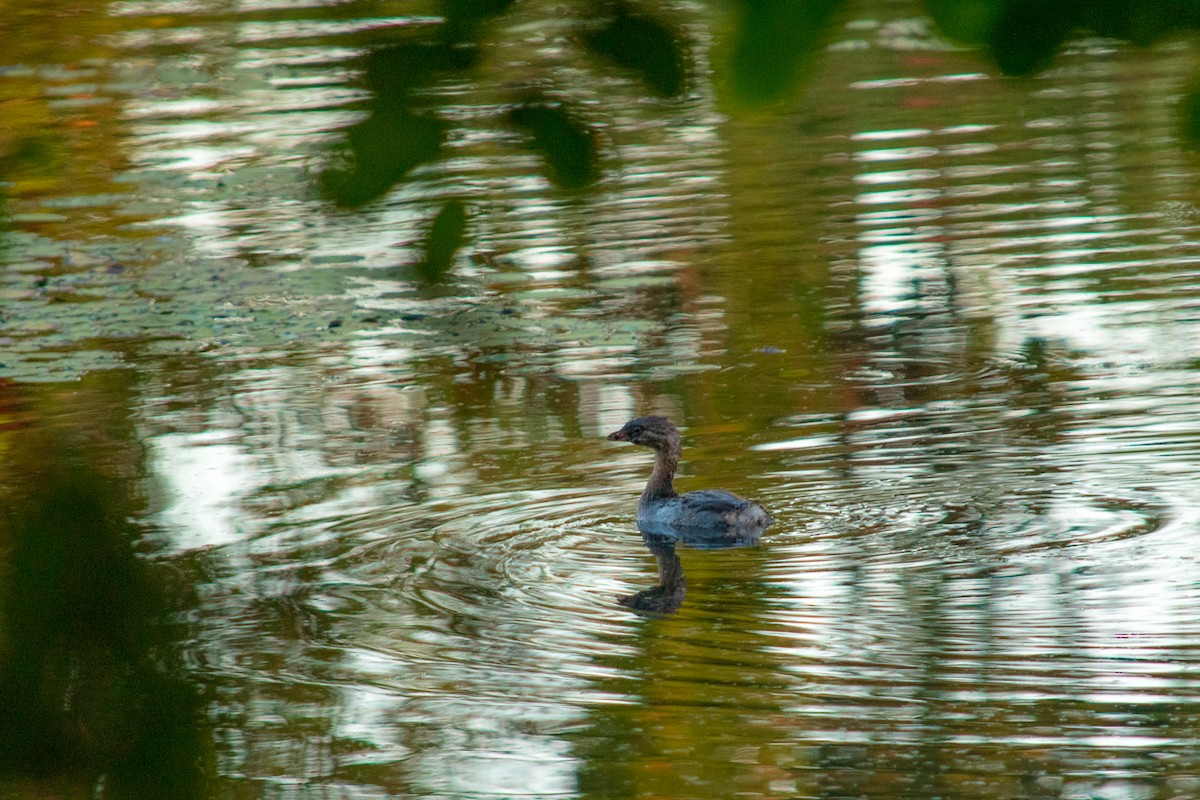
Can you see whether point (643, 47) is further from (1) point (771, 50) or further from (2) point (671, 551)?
(2) point (671, 551)

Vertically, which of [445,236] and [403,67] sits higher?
[403,67]

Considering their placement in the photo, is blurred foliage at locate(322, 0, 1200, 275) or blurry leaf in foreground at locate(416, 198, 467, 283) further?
blurry leaf in foreground at locate(416, 198, 467, 283)

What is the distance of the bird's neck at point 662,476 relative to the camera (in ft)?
23.9

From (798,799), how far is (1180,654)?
1.52 meters

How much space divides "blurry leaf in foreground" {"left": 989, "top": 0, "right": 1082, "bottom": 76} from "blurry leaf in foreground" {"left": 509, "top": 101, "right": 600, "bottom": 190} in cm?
54

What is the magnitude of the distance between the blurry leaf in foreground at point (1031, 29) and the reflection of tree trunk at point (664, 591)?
152 inches

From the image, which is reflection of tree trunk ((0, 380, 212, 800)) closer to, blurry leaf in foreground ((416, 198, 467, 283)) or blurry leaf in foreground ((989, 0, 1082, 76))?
blurry leaf in foreground ((416, 198, 467, 283))

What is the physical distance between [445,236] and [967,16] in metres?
0.74

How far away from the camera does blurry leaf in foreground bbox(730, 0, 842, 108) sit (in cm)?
196

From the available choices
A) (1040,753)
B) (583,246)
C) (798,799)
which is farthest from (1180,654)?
(583,246)

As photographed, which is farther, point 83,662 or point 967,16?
point 967,16

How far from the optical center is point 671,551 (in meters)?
6.66

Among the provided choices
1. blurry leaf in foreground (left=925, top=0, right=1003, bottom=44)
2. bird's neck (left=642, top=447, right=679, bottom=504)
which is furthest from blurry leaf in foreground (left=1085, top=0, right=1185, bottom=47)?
bird's neck (left=642, top=447, right=679, bottom=504)

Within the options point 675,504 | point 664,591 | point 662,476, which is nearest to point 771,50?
point 664,591
